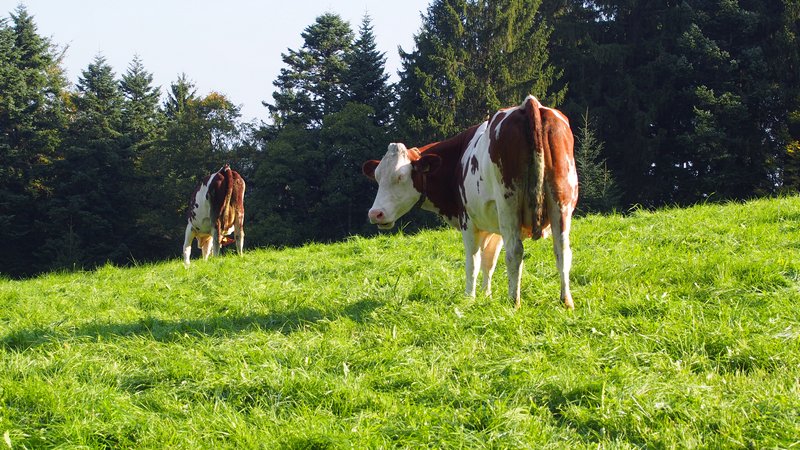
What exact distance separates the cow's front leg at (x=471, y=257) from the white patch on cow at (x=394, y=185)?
2.72ft

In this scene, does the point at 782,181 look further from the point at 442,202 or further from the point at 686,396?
the point at 686,396

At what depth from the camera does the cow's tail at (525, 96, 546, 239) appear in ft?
20.6

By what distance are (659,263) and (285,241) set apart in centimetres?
3300

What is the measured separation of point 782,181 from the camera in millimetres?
29703

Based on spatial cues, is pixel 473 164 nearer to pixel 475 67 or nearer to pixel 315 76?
pixel 475 67

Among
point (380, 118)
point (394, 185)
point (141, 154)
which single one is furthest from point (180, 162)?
point (394, 185)

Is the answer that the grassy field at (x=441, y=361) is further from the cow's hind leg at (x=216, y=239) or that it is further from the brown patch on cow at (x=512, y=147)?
the cow's hind leg at (x=216, y=239)

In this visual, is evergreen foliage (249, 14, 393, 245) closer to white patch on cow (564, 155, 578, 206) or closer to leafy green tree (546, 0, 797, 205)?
leafy green tree (546, 0, 797, 205)

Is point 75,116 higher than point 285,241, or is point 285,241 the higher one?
point 75,116

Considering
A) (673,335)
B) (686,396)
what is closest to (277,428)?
A: (686,396)

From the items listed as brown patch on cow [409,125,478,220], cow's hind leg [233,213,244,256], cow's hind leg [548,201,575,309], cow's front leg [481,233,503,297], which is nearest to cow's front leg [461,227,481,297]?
cow's front leg [481,233,503,297]

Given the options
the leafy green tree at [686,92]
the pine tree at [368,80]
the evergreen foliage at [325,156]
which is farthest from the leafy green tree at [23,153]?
the leafy green tree at [686,92]

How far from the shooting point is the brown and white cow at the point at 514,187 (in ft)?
20.9

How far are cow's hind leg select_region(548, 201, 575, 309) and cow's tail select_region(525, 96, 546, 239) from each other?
0.40 feet
